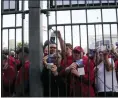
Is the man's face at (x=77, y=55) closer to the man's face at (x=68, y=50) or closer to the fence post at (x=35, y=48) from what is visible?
the man's face at (x=68, y=50)

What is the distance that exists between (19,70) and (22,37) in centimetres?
49

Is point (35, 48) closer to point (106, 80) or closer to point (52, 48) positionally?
point (52, 48)

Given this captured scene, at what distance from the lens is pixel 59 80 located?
11.7 feet

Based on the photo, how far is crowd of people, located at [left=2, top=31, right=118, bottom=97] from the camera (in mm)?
3584

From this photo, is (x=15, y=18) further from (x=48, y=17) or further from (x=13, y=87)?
(x=13, y=87)

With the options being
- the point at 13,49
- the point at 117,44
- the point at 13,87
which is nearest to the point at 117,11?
the point at 117,44

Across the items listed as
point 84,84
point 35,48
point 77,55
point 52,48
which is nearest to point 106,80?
point 84,84

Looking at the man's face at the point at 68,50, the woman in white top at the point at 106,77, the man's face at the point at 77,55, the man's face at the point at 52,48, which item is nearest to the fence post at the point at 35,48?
the man's face at the point at 52,48

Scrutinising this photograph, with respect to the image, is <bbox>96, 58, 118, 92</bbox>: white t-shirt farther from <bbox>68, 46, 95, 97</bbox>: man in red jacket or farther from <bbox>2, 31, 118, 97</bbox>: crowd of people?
<bbox>68, 46, 95, 97</bbox>: man in red jacket

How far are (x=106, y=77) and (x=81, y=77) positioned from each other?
42 centimetres

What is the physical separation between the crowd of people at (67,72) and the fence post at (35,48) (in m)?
0.09

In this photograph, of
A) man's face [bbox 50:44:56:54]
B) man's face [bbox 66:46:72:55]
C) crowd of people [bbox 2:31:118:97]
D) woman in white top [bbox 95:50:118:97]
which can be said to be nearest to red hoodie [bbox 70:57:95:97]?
crowd of people [bbox 2:31:118:97]

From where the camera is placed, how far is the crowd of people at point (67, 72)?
141 inches

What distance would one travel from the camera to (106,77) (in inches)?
151
